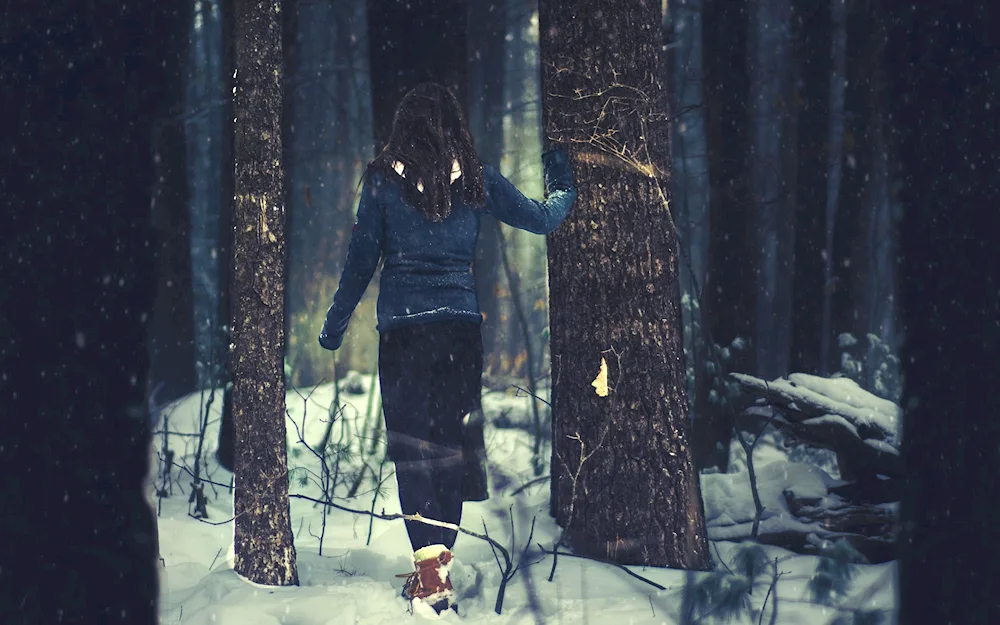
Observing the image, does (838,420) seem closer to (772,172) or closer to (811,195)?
(811,195)

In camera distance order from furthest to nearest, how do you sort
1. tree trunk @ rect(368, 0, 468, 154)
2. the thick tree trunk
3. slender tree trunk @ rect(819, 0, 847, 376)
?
slender tree trunk @ rect(819, 0, 847, 376)
tree trunk @ rect(368, 0, 468, 154)
the thick tree trunk

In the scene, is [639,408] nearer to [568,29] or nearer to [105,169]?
[568,29]

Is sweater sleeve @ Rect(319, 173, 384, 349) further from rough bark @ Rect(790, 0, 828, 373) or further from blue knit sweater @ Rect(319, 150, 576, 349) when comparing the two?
rough bark @ Rect(790, 0, 828, 373)

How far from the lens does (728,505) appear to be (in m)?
5.37

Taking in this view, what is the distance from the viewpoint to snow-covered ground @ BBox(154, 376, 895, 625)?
3.95 m

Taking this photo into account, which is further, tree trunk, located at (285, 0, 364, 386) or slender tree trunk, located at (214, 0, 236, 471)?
tree trunk, located at (285, 0, 364, 386)

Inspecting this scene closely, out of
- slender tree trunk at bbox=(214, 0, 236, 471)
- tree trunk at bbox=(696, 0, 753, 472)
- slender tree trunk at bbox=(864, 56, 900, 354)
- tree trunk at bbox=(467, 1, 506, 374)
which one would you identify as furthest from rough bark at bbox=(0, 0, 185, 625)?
tree trunk at bbox=(467, 1, 506, 374)

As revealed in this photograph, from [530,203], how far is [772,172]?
9.72m

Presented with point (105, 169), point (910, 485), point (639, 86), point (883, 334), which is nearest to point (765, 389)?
point (639, 86)

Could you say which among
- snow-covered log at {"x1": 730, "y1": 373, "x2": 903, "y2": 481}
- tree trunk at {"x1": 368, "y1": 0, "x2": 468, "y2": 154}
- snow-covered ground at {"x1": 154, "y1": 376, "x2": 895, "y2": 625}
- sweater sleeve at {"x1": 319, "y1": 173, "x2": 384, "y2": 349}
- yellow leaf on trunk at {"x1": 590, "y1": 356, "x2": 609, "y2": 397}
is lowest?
snow-covered ground at {"x1": 154, "y1": 376, "x2": 895, "y2": 625}

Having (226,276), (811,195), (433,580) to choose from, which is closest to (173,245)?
(226,276)

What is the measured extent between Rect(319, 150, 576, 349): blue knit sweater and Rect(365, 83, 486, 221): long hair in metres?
0.06

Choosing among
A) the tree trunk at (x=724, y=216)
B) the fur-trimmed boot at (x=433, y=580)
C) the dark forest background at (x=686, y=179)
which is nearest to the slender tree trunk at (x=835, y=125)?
the dark forest background at (x=686, y=179)

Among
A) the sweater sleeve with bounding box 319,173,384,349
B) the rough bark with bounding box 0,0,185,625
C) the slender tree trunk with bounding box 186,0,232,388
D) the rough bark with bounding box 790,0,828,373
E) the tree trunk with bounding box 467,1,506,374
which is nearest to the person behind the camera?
the rough bark with bounding box 0,0,185,625
